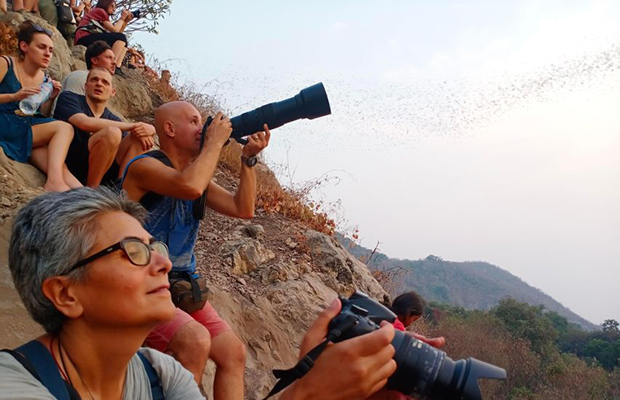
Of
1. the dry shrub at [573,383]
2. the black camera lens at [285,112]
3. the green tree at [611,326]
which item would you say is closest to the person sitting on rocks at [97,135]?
the black camera lens at [285,112]

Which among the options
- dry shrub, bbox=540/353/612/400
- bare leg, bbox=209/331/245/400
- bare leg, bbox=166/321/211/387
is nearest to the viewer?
bare leg, bbox=166/321/211/387

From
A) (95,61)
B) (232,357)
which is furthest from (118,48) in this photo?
(232,357)

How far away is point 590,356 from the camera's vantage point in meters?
31.5

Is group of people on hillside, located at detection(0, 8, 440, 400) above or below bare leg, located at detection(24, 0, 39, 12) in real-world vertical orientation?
below

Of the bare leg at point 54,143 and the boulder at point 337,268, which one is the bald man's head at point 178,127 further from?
the boulder at point 337,268

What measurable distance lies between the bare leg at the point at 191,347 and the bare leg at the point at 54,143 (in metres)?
1.96

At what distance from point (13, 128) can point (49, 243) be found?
307 cm

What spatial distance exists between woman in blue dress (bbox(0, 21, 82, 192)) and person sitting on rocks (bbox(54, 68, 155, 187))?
121 millimetres

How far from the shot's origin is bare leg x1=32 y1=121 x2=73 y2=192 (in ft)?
13.1

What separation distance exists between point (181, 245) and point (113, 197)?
1.07 m

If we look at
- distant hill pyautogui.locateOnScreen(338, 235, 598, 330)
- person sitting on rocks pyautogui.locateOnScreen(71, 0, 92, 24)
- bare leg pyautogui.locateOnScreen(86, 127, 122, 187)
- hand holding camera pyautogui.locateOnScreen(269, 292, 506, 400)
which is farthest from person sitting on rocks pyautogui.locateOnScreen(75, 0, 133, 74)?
distant hill pyautogui.locateOnScreen(338, 235, 598, 330)

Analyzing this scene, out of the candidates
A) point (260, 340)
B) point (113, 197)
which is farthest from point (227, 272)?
point (113, 197)

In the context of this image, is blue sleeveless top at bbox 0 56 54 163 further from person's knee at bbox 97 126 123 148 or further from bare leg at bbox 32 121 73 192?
person's knee at bbox 97 126 123 148

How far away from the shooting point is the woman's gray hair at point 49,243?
1.57 metres
